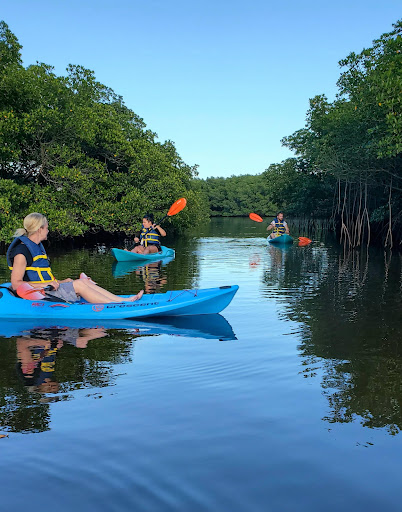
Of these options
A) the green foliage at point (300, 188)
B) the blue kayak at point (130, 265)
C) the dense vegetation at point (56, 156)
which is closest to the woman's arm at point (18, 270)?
the blue kayak at point (130, 265)

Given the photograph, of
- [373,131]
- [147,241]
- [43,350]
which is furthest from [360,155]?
[43,350]

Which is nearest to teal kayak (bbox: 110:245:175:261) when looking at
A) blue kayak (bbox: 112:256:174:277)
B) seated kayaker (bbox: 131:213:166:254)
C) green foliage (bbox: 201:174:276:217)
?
blue kayak (bbox: 112:256:174:277)

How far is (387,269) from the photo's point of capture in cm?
1314

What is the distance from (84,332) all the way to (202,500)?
3981mm

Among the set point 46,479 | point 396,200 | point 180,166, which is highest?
point 180,166

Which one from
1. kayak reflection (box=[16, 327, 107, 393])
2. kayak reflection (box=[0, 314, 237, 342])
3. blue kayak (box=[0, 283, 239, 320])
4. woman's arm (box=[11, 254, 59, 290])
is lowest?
kayak reflection (box=[16, 327, 107, 393])

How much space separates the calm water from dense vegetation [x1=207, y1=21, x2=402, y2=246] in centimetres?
957

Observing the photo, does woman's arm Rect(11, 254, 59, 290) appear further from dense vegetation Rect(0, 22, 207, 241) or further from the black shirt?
dense vegetation Rect(0, 22, 207, 241)

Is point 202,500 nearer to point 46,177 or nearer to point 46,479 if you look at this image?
point 46,479

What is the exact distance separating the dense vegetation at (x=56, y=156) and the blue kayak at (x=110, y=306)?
9.68m

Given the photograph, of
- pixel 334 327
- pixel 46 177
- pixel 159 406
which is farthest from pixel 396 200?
pixel 159 406

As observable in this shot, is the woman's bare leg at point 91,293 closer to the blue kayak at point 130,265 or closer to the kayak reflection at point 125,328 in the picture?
the kayak reflection at point 125,328

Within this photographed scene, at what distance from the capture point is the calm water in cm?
261

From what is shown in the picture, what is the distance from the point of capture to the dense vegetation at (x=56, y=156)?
16.6 meters
